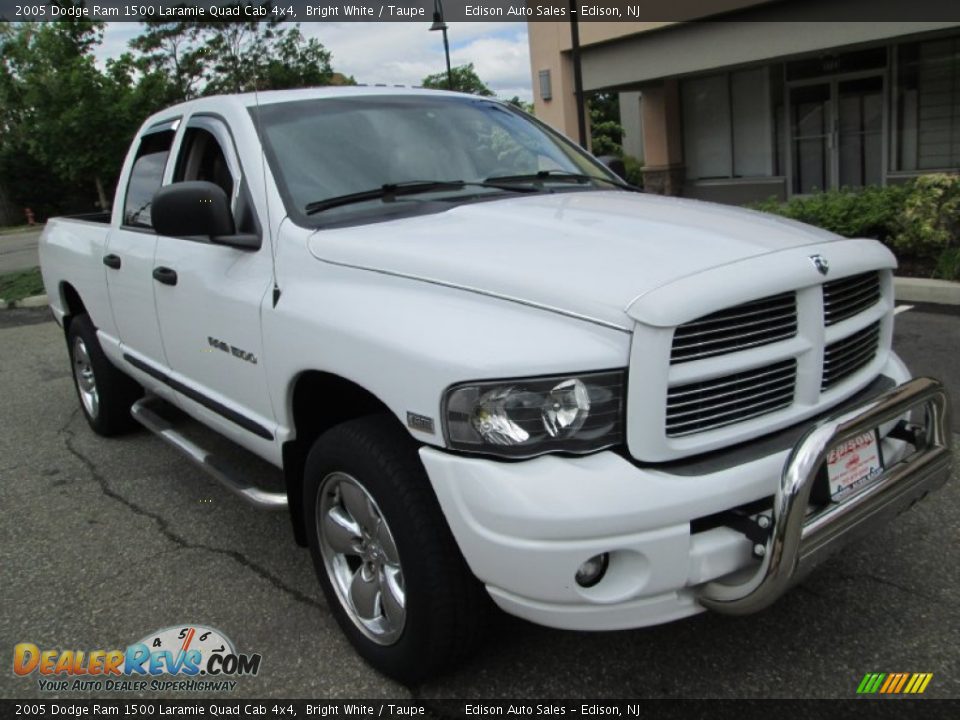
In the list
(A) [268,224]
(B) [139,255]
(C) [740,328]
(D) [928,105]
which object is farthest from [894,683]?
(D) [928,105]

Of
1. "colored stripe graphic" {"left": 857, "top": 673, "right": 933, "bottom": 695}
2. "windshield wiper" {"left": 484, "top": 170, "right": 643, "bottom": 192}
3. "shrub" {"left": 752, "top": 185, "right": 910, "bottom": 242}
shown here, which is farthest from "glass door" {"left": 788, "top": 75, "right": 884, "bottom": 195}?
"colored stripe graphic" {"left": 857, "top": 673, "right": 933, "bottom": 695}

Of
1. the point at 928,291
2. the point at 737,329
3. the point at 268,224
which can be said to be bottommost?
the point at 928,291

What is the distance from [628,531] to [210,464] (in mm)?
2135

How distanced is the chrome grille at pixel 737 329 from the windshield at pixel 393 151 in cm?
125

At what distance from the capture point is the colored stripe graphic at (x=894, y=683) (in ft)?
8.05

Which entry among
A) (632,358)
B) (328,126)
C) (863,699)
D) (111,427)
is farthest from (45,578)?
(863,699)

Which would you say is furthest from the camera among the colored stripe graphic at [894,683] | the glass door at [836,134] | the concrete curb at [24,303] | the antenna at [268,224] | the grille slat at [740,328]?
the glass door at [836,134]

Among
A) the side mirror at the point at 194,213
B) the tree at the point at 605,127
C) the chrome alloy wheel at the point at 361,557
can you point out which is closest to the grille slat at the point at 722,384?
the chrome alloy wheel at the point at 361,557

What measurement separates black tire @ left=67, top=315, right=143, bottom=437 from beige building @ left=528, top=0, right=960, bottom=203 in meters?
10.9

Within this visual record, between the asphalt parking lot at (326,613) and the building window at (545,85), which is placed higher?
the building window at (545,85)

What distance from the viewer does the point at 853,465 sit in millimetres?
2361

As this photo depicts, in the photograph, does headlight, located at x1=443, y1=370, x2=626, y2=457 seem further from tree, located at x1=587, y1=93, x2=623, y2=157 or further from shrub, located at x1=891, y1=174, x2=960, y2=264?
tree, located at x1=587, y1=93, x2=623, y2=157

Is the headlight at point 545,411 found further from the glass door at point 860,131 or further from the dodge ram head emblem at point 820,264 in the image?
the glass door at point 860,131

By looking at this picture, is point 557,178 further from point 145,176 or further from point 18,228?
point 18,228
